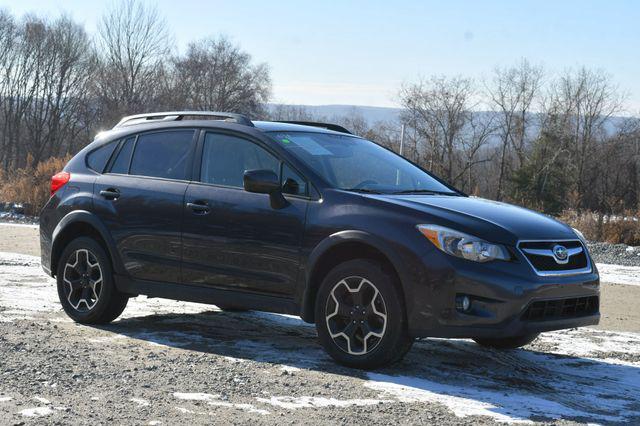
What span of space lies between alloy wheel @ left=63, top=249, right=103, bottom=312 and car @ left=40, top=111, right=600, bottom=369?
13 mm

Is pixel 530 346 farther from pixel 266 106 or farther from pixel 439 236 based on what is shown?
pixel 266 106

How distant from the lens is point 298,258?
21.2 ft

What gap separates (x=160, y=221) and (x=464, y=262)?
108 inches

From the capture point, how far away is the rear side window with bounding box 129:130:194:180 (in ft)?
24.6

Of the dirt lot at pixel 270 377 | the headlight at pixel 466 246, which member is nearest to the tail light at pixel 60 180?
the dirt lot at pixel 270 377

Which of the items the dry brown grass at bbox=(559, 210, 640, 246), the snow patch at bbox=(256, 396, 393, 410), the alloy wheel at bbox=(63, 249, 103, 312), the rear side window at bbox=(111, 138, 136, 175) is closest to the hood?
the snow patch at bbox=(256, 396, 393, 410)

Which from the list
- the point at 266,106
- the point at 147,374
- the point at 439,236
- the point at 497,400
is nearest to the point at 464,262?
the point at 439,236

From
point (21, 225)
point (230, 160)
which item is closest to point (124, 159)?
point (230, 160)

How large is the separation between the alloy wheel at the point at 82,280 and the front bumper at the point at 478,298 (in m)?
3.20

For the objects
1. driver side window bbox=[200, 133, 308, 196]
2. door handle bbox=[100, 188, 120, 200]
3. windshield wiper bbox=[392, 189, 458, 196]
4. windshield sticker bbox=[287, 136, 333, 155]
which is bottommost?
door handle bbox=[100, 188, 120, 200]

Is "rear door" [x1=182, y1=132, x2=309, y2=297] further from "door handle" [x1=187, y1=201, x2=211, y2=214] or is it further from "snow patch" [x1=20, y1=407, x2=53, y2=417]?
"snow patch" [x1=20, y1=407, x2=53, y2=417]

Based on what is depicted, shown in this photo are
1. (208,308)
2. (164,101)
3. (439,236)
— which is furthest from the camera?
(164,101)

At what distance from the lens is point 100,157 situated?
27.0ft

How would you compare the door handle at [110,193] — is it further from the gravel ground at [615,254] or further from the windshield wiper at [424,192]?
the gravel ground at [615,254]
